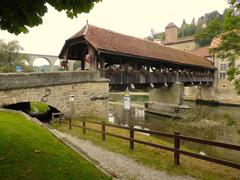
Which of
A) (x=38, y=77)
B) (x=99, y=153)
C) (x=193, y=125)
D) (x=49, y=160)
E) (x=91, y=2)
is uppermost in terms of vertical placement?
(x=91, y=2)

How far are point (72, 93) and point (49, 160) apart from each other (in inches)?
355

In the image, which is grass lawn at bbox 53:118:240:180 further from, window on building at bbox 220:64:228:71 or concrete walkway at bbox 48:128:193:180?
window on building at bbox 220:64:228:71

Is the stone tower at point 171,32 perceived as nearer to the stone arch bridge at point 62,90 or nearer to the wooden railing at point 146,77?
the wooden railing at point 146,77

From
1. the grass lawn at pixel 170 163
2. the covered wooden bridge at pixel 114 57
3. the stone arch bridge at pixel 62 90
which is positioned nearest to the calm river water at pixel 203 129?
the stone arch bridge at pixel 62 90

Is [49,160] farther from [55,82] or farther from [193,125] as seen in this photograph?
[193,125]

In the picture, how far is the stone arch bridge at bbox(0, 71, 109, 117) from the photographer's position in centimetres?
1020

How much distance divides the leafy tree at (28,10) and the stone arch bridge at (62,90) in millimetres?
7484

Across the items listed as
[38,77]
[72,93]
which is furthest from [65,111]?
[38,77]

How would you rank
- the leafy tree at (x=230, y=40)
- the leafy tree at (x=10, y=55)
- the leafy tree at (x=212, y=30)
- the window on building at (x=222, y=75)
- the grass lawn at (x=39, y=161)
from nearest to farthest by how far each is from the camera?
1. the grass lawn at (x=39, y=161)
2. the leafy tree at (x=230, y=40)
3. the leafy tree at (x=212, y=30)
4. the leafy tree at (x=10, y=55)
5. the window on building at (x=222, y=75)

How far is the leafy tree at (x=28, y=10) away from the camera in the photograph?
3.09 meters

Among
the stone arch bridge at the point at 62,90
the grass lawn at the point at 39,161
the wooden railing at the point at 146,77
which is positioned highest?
the wooden railing at the point at 146,77

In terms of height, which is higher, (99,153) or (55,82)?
(55,82)

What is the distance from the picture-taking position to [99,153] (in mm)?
6688

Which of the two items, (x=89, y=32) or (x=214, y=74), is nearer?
(x=89, y=32)
